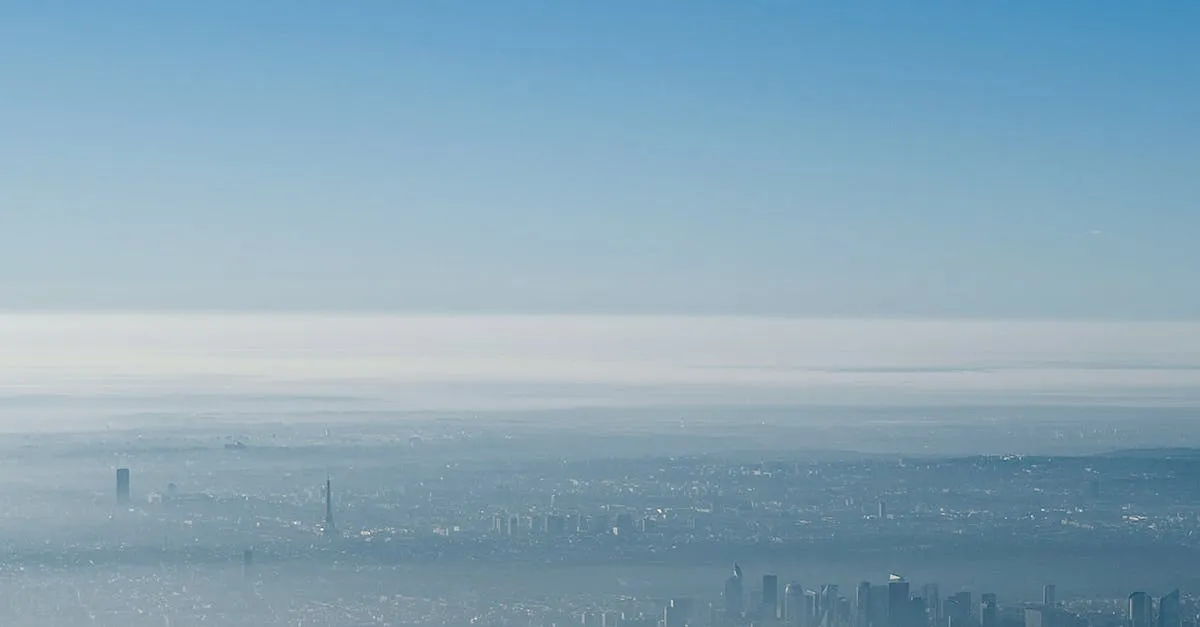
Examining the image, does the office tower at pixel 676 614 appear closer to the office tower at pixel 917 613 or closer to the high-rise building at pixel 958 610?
the office tower at pixel 917 613

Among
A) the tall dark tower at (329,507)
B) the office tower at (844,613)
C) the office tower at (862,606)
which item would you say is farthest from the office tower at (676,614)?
the tall dark tower at (329,507)

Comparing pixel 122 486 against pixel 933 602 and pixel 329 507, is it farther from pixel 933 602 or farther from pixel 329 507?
pixel 933 602

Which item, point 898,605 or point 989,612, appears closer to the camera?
point 989,612

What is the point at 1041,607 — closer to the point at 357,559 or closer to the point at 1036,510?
the point at 1036,510

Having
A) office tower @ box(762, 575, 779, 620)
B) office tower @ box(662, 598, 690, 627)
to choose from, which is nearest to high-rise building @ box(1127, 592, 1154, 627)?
office tower @ box(762, 575, 779, 620)

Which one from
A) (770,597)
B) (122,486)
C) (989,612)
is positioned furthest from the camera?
(122,486)

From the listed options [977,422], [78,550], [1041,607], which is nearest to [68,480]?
[78,550]

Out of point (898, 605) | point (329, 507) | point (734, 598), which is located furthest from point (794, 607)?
point (329, 507)
